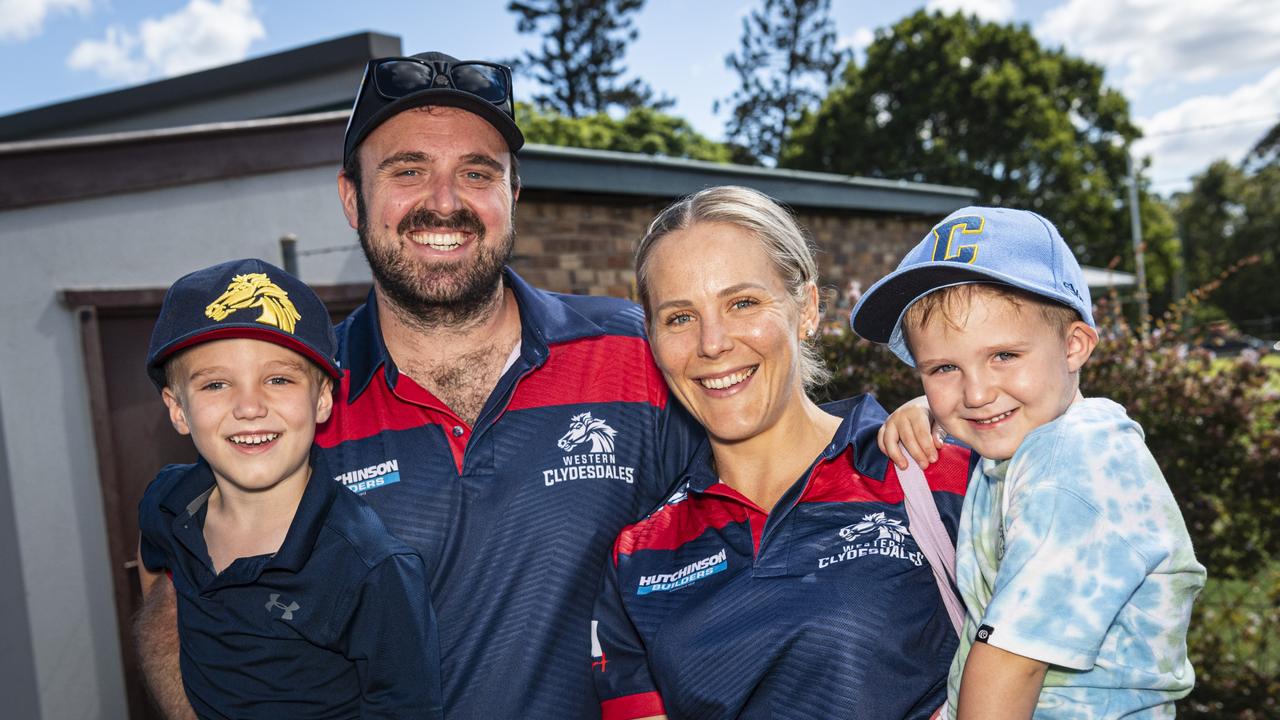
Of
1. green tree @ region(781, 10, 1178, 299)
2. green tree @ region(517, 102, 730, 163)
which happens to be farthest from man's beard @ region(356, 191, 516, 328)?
green tree @ region(781, 10, 1178, 299)

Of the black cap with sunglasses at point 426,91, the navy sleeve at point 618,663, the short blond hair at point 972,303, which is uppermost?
the black cap with sunglasses at point 426,91

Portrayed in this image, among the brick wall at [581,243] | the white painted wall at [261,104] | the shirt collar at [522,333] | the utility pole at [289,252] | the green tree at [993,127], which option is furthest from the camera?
the green tree at [993,127]

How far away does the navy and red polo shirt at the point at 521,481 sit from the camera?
89.8 inches

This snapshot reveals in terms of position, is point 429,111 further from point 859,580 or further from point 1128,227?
point 1128,227

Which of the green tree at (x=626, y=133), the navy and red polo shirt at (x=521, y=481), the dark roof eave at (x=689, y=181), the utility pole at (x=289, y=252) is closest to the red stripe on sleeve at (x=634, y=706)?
the navy and red polo shirt at (x=521, y=481)

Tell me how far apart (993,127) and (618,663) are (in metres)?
32.7

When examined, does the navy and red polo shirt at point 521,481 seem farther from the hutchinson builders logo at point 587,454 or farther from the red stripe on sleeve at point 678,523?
the red stripe on sleeve at point 678,523

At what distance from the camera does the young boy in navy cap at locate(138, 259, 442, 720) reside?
2.14 metres

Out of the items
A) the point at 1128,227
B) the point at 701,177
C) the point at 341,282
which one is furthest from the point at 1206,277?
the point at 341,282

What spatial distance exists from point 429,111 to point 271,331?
3.10 ft

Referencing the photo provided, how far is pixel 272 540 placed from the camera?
230 cm

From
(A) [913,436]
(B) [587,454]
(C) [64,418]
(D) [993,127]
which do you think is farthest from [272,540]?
(D) [993,127]

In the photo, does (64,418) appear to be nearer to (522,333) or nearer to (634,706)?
(522,333)

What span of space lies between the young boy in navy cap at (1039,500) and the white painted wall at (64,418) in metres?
5.42
